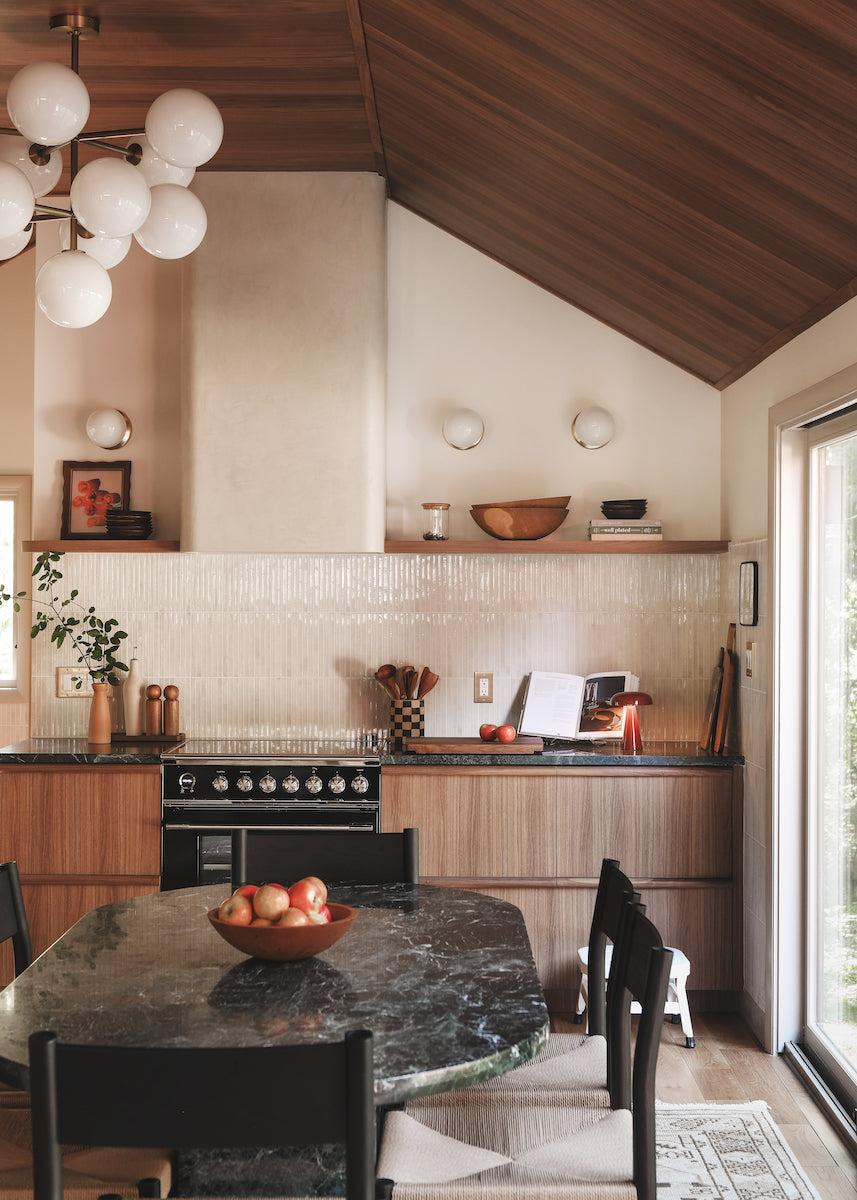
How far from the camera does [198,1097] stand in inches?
55.1

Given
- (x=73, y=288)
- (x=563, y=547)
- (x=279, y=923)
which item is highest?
(x=73, y=288)

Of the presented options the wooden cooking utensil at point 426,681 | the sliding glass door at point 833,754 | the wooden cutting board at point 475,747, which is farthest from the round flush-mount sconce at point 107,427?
the sliding glass door at point 833,754

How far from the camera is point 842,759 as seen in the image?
11.1ft

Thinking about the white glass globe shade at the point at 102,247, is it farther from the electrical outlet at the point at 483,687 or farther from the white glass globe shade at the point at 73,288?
the electrical outlet at the point at 483,687

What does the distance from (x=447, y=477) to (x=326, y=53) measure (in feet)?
5.93

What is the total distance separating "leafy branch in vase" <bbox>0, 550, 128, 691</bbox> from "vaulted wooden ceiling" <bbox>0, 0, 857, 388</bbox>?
1.80 meters

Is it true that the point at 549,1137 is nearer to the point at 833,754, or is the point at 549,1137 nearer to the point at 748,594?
the point at 833,754

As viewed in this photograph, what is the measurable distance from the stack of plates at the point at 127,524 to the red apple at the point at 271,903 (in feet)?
8.96

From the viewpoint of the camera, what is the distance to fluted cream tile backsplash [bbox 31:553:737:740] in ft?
15.0

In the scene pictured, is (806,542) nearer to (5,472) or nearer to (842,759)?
(842,759)

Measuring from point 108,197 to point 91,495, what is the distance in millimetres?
2610

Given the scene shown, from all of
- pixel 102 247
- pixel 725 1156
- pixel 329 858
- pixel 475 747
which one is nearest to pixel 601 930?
pixel 329 858

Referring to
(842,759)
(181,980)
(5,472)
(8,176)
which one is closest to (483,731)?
(842,759)

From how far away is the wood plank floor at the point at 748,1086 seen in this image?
2893 millimetres
